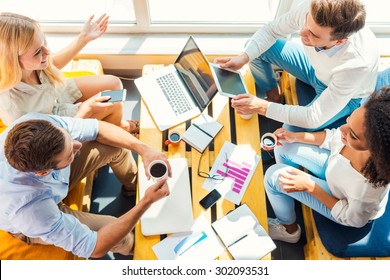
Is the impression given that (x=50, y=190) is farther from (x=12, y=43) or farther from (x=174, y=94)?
(x=174, y=94)

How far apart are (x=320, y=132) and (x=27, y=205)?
156 centimetres

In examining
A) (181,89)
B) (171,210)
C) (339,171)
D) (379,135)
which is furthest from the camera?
(181,89)

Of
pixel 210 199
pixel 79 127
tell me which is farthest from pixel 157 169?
pixel 79 127

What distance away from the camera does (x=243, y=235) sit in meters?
1.90

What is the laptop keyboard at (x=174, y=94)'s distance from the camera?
87.6 inches

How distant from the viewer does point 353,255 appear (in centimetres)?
193

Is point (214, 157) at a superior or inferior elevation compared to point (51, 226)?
inferior

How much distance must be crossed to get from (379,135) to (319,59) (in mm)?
751

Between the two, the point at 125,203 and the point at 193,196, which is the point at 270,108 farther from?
the point at 125,203

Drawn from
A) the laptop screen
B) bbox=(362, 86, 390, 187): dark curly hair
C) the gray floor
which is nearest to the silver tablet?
the laptop screen

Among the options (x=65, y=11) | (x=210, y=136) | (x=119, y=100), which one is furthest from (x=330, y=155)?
(x=65, y=11)

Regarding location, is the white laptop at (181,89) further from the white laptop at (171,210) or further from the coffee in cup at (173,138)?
the white laptop at (171,210)

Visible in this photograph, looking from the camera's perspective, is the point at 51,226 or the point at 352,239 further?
the point at 352,239

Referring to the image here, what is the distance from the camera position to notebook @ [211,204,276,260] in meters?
1.86
